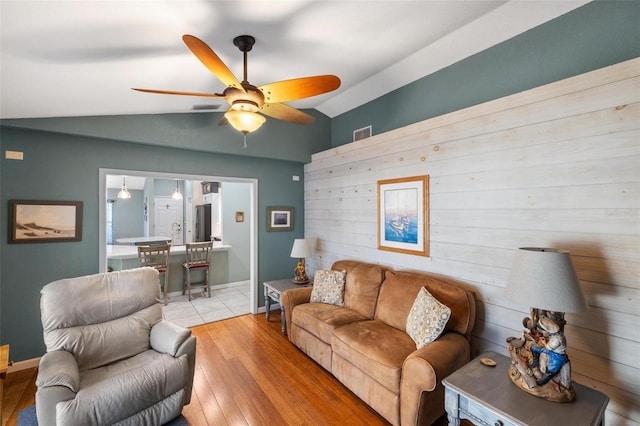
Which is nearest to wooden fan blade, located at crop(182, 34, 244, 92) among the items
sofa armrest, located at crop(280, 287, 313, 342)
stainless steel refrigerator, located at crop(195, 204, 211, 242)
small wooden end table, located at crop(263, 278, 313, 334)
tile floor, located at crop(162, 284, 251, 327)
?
sofa armrest, located at crop(280, 287, 313, 342)

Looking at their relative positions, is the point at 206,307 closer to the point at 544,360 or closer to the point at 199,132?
the point at 199,132

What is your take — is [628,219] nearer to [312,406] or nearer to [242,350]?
[312,406]

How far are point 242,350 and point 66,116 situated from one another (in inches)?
122

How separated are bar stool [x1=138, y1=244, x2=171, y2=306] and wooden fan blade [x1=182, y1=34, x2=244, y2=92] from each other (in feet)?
12.1

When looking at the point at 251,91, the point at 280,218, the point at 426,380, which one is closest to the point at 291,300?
the point at 280,218

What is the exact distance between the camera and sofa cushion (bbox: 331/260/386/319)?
9.47ft

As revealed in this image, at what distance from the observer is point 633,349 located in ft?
5.14

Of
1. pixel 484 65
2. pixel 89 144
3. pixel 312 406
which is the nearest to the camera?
pixel 312 406

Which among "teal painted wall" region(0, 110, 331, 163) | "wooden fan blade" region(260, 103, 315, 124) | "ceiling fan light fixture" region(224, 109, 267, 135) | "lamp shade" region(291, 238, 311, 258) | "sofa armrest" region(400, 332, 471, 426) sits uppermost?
"teal painted wall" region(0, 110, 331, 163)

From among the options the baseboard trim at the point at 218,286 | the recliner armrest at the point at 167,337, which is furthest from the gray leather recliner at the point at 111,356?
the baseboard trim at the point at 218,286

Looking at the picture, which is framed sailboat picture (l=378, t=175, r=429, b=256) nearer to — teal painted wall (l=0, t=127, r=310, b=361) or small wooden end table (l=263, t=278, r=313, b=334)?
small wooden end table (l=263, t=278, r=313, b=334)

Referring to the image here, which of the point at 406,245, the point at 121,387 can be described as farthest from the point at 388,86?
the point at 121,387

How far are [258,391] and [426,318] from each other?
1.60m

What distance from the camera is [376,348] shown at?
7.00 feet
